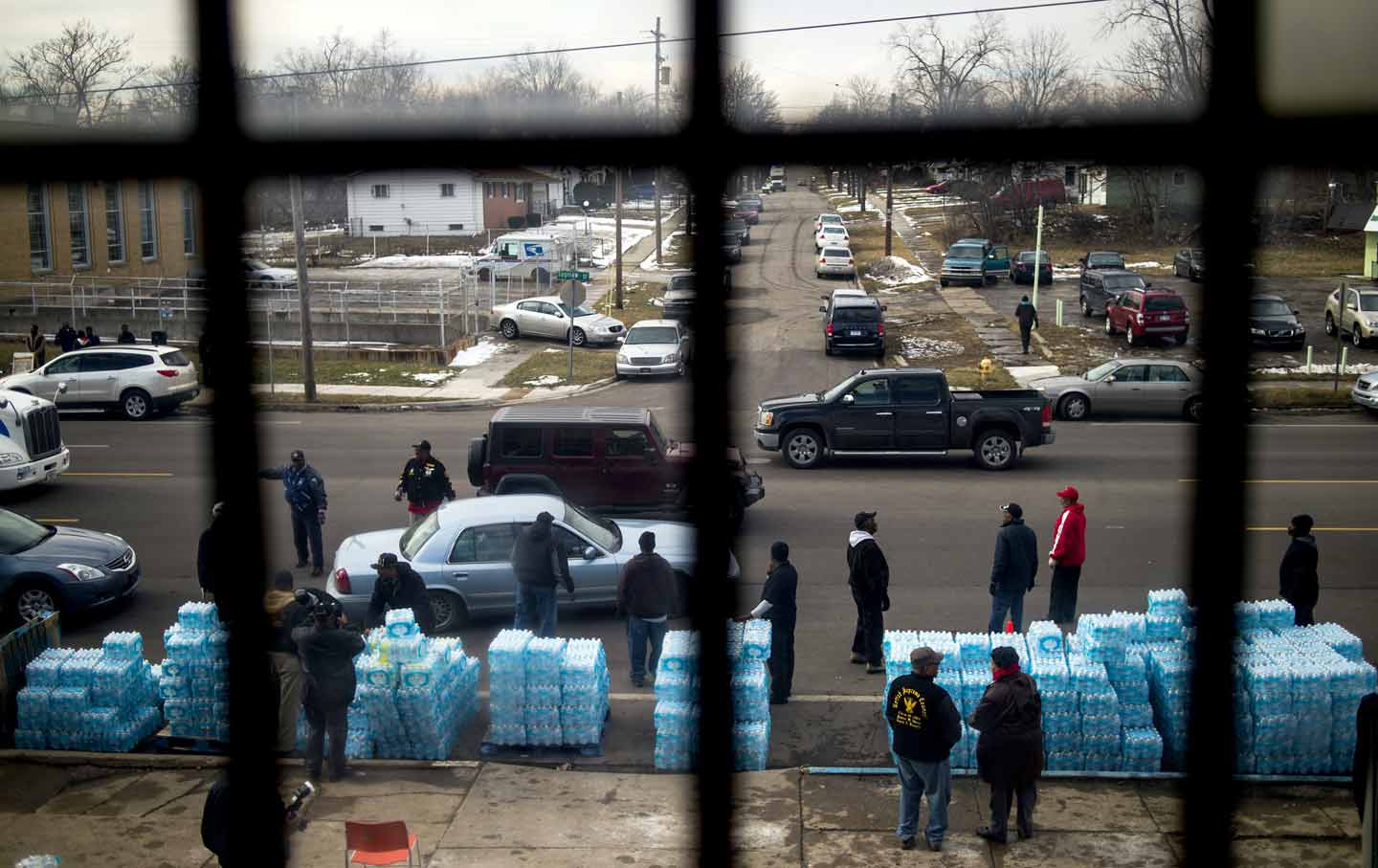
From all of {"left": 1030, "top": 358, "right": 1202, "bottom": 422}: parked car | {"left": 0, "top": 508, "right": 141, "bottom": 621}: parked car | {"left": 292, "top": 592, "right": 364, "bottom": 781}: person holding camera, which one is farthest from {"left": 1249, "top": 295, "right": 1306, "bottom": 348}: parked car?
{"left": 292, "top": 592, "right": 364, "bottom": 781}: person holding camera

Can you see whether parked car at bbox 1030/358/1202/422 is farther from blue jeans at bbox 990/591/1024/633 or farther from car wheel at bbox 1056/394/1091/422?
blue jeans at bbox 990/591/1024/633

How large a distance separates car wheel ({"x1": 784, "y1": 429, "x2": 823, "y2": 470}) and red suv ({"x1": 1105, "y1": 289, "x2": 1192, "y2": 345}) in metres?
7.94

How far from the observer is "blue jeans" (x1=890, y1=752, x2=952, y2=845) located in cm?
527

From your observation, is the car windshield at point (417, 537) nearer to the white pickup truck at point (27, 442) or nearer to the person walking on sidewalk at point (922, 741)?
the person walking on sidewalk at point (922, 741)

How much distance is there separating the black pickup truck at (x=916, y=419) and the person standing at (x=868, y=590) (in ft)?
19.2

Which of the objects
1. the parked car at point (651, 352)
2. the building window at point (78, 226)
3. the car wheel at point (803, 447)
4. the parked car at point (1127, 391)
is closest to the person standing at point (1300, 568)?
the car wheel at point (803, 447)

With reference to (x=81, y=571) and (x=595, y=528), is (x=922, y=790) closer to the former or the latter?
(x=595, y=528)

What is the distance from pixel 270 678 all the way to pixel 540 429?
9.01m

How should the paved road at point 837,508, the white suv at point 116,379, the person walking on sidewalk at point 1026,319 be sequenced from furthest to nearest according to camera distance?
the person walking on sidewalk at point 1026,319 → the white suv at point 116,379 → the paved road at point 837,508

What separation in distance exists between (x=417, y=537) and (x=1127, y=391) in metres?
11.0

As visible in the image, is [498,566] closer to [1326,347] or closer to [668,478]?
[668,478]

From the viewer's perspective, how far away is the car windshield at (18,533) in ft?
28.3

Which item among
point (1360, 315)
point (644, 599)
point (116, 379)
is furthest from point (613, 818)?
point (1360, 315)

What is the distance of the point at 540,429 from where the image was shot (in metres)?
11.2
